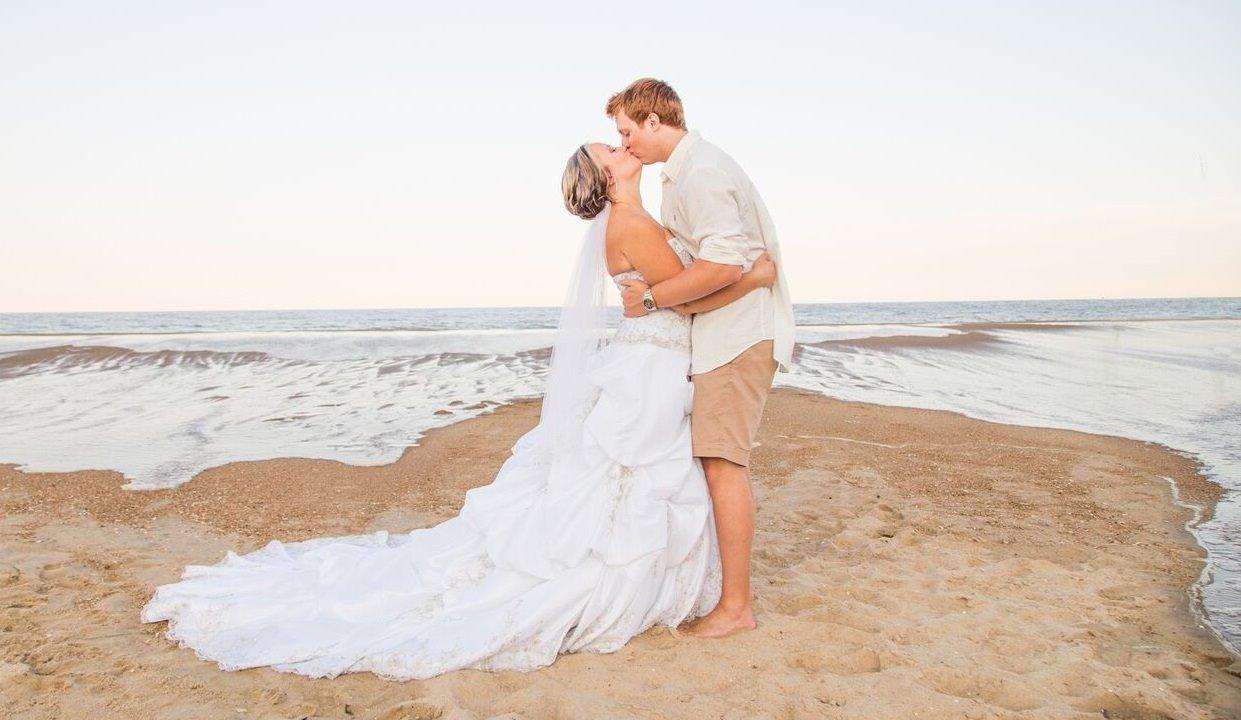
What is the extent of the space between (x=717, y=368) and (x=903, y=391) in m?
9.01

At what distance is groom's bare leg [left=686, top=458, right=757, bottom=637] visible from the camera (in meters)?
3.41

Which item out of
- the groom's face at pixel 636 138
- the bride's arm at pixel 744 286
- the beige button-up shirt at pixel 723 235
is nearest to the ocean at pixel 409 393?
the beige button-up shirt at pixel 723 235

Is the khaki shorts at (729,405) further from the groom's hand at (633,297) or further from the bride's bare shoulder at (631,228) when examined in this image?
the bride's bare shoulder at (631,228)

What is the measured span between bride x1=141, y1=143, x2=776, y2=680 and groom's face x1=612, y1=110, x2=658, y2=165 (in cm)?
5

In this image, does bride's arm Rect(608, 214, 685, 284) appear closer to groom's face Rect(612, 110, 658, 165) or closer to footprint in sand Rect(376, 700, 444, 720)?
groom's face Rect(612, 110, 658, 165)

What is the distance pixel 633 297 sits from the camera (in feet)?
11.2

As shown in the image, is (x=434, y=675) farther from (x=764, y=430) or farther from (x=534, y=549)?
(x=764, y=430)

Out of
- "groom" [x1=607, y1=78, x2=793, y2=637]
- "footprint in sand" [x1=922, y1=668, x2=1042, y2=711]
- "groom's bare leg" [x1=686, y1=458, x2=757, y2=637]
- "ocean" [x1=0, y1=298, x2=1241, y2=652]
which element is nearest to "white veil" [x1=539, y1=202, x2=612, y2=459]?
"groom" [x1=607, y1=78, x2=793, y2=637]

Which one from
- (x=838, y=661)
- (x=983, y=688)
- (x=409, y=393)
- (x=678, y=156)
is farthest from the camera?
(x=409, y=393)

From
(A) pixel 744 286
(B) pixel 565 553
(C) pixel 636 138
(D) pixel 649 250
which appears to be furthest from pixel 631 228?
(B) pixel 565 553

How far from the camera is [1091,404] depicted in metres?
10.2

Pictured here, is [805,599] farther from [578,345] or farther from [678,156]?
[678,156]

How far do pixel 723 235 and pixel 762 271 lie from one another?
290 millimetres

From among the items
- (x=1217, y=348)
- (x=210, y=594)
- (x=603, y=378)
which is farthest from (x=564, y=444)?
(x=1217, y=348)
